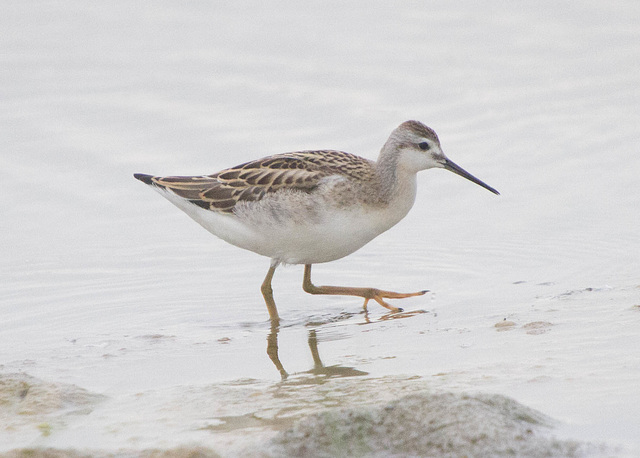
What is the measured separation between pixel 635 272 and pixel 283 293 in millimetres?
3108

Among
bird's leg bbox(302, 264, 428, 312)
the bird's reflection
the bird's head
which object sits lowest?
the bird's reflection

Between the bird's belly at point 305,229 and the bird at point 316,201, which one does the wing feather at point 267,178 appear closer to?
the bird at point 316,201

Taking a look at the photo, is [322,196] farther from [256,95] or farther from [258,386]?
[256,95]

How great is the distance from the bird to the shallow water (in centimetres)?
56

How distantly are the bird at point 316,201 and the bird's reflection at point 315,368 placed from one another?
2.96 feet

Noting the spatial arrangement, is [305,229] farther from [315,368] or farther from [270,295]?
[315,368]

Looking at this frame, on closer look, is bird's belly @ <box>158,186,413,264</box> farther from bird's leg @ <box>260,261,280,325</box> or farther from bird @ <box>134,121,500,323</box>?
bird's leg @ <box>260,261,280,325</box>

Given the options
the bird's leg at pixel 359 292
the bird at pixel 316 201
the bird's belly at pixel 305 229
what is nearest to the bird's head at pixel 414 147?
the bird at pixel 316 201

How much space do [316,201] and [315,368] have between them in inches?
72.6

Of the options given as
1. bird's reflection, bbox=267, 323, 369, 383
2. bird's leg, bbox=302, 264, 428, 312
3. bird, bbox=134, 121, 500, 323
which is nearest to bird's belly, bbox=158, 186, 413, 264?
bird, bbox=134, 121, 500, 323

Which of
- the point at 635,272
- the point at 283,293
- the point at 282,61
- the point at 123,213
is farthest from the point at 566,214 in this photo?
the point at 282,61

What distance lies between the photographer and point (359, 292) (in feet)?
27.1

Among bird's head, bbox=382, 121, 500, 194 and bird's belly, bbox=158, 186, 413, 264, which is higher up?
bird's head, bbox=382, 121, 500, 194

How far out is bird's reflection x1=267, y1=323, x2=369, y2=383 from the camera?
607 cm
